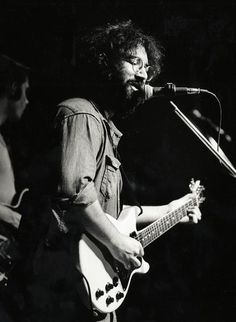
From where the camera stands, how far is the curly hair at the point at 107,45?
6.66 feet

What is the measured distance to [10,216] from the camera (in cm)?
202

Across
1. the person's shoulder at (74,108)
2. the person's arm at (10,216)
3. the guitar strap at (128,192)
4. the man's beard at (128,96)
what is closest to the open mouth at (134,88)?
the man's beard at (128,96)

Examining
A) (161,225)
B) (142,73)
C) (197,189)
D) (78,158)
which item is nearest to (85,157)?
(78,158)

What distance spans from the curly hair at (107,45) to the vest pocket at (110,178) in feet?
1.25

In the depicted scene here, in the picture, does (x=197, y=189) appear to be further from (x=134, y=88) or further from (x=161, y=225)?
(x=134, y=88)

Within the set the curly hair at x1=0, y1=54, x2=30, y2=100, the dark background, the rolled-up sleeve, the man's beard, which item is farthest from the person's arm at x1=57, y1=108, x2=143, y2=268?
the dark background

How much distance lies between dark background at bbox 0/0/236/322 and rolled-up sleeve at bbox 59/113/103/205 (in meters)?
0.79

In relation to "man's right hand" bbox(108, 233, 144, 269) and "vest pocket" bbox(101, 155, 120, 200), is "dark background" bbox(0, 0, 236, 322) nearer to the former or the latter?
"vest pocket" bbox(101, 155, 120, 200)

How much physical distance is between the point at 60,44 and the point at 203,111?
910mm

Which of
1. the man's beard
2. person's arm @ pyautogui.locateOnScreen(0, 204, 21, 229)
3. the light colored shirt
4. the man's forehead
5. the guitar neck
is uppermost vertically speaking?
the man's forehead

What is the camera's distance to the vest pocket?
1921 millimetres

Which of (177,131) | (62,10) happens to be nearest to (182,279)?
(177,131)

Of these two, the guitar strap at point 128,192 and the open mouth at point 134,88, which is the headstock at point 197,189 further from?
the open mouth at point 134,88

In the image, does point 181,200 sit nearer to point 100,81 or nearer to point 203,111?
point 203,111
